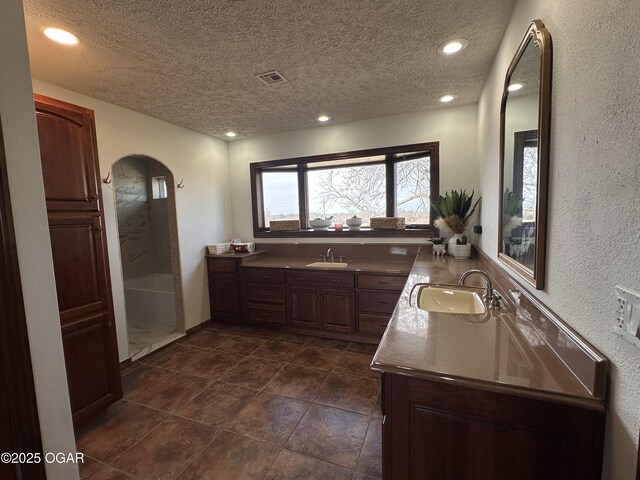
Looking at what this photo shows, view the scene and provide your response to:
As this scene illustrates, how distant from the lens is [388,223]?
331cm

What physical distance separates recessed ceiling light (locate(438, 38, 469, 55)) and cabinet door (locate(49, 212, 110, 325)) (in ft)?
8.66

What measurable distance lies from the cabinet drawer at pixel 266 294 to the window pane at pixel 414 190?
1758 mm

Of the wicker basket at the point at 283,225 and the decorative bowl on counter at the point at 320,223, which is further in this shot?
the wicker basket at the point at 283,225

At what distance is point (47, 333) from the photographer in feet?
3.81

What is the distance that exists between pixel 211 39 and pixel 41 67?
1338 millimetres

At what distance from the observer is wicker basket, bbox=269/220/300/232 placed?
378 cm

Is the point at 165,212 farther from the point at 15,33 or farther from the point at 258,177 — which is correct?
the point at 15,33

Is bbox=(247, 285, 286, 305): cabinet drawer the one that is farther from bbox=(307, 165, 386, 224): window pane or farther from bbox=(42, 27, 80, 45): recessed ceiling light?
bbox=(42, 27, 80, 45): recessed ceiling light

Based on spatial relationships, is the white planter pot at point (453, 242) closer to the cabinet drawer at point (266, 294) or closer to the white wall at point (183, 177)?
the cabinet drawer at point (266, 294)

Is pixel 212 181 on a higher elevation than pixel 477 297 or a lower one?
higher

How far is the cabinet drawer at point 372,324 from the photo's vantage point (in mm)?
2925

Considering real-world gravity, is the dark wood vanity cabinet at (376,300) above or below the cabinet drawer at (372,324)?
above

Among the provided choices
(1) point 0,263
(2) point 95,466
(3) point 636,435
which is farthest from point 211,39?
(2) point 95,466

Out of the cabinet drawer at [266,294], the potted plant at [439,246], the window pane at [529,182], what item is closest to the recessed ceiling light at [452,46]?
the window pane at [529,182]
